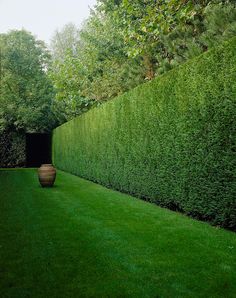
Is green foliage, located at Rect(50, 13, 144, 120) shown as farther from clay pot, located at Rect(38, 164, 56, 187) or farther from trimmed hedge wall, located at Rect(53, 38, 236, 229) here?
clay pot, located at Rect(38, 164, 56, 187)

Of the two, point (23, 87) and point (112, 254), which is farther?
point (23, 87)

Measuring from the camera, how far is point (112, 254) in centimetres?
561

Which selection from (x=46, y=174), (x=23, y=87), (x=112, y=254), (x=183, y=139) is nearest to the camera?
(x=112, y=254)

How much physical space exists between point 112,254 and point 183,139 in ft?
12.3

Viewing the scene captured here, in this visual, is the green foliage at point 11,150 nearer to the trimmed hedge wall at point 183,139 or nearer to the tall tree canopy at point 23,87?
the tall tree canopy at point 23,87

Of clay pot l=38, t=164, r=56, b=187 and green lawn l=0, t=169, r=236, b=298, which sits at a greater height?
clay pot l=38, t=164, r=56, b=187

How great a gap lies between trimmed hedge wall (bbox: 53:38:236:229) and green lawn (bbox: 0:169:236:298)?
0.64m

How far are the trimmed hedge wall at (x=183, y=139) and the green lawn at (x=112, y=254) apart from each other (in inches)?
25.1

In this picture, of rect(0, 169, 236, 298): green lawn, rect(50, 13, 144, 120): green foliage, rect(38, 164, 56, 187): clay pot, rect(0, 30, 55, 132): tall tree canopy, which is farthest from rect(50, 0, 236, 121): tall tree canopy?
rect(0, 30, 55, 132): tall tree canopy

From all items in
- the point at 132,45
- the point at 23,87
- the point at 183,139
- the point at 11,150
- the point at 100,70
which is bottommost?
the point at 11,150

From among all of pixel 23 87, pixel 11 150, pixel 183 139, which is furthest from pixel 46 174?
pixel 23 87

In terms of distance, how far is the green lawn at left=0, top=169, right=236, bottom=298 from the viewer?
429 centimetres

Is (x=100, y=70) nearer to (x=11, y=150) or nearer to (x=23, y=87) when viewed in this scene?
(x=11, y=150)

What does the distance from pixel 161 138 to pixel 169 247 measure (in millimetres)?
4225
